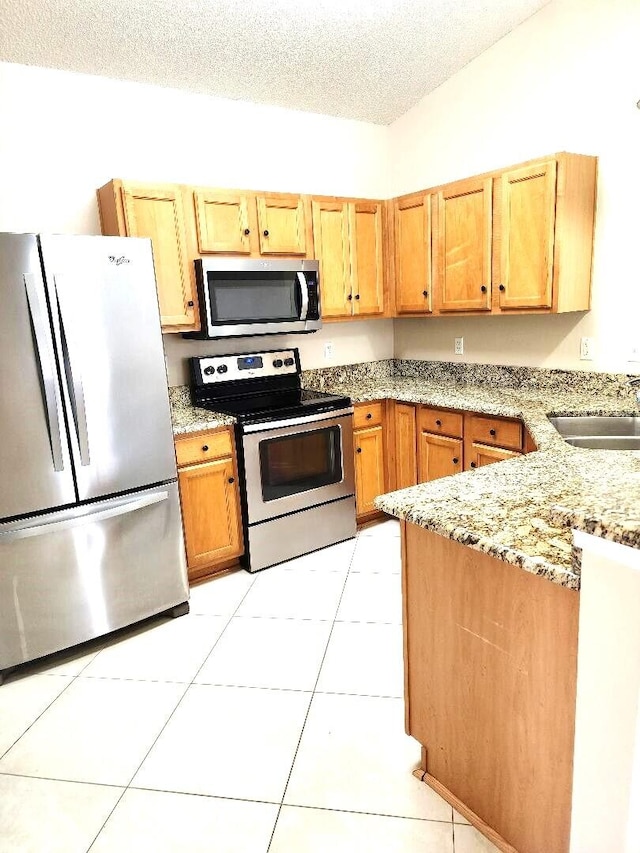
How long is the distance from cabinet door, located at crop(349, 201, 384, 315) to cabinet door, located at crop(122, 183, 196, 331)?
114 cm

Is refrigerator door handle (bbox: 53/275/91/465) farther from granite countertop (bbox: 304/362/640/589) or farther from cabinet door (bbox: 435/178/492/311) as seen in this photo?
cabinet door (bbox: 435/178/492/311)

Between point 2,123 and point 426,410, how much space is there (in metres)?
2.68

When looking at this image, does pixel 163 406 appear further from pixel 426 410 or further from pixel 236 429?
pixel 426 410

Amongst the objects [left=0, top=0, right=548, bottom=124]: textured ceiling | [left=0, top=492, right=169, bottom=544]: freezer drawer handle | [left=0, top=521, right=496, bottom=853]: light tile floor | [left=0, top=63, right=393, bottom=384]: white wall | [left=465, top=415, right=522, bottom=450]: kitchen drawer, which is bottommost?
[left=0, top=521, right=496, bottom=853]: light tile floor

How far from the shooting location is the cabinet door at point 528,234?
2.80m

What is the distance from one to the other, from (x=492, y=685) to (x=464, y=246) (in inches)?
101

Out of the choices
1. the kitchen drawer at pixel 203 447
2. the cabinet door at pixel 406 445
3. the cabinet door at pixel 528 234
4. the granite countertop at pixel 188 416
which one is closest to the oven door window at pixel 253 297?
the granite countertop at pixel 188 416

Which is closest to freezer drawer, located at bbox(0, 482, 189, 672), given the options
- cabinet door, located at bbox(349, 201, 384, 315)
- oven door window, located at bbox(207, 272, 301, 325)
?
oven door window, located at bbox(207, 272, 301, 325)

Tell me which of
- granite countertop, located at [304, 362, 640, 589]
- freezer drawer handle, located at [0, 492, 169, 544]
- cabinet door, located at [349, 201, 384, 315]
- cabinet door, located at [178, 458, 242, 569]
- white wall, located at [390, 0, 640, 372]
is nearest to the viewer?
granite countertop, located at [304, 362, 640, 589]

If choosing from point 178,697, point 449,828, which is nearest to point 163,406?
point 178,697

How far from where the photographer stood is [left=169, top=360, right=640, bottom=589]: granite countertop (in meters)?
1.10

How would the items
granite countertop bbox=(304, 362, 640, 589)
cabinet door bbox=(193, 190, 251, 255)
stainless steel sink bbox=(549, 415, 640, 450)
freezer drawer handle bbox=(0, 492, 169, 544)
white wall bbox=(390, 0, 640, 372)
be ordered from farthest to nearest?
1. cabinet door bbox=(193, 190, 251, 255)
2. white wall bbox=(390, 0, 640, 372)
3. stainless steel sink bbox=(549, 415, 640, 450)
4. freezer drawer handle bbox=(0, 492, 169, 544)
5. granite countertop bbox=(304, 362, 640, 589)

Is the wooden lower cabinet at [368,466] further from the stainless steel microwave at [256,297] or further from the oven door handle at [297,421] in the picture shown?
the stainless steel microwave at [256,297]

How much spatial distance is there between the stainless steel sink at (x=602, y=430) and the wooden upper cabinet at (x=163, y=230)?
2.00 meters
